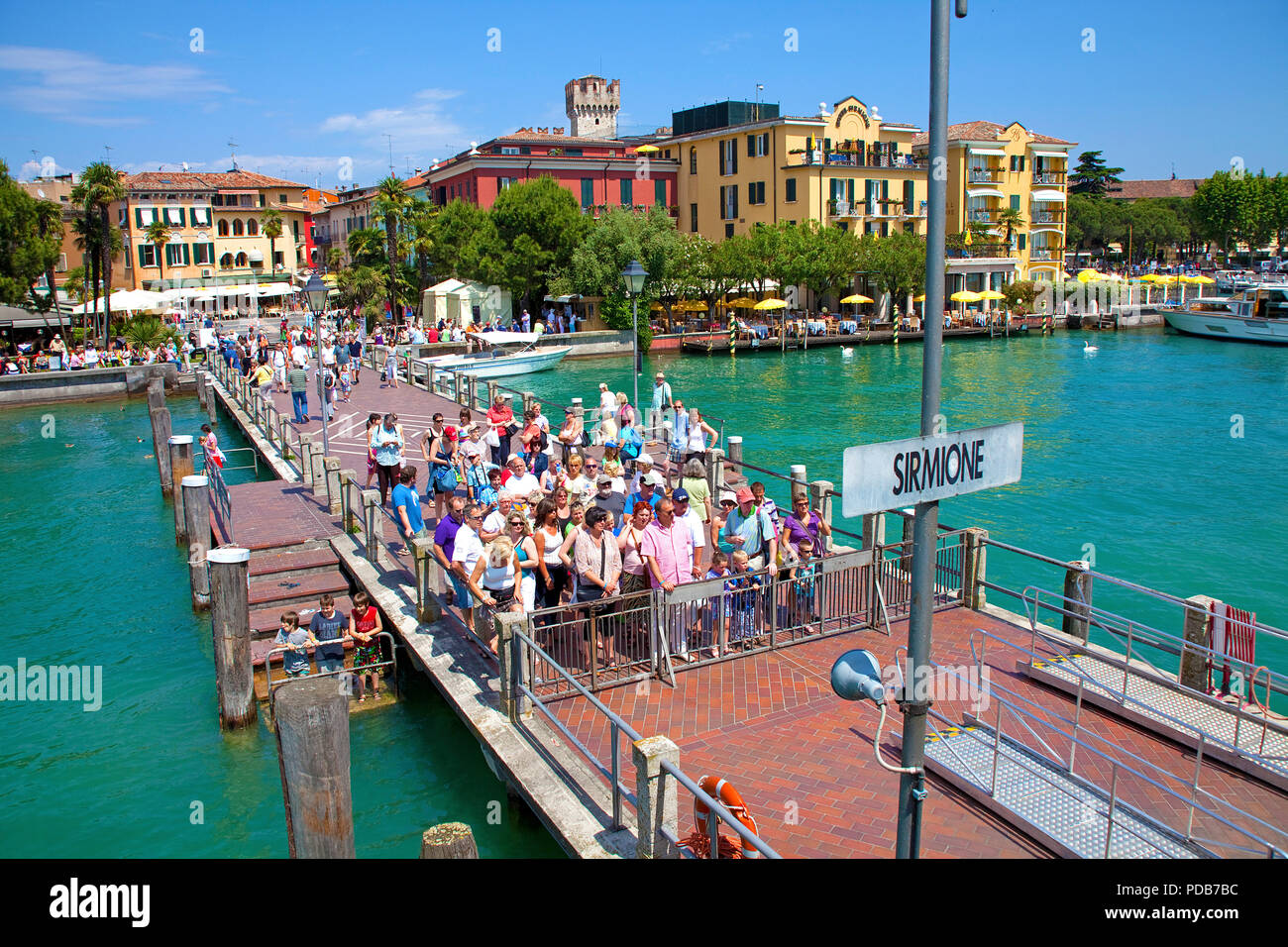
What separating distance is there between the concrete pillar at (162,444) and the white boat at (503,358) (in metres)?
19.6

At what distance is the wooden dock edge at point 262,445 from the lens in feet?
70.7

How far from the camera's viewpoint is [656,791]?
6699mm

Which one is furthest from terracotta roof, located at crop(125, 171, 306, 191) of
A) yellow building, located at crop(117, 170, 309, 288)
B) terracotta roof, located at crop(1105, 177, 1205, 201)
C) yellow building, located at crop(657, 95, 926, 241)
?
terracotta roof, located at crop(1105, 177, 1205, 201)

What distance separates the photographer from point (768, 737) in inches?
343

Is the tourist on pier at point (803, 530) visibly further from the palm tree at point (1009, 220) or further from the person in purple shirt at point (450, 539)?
the palm tree at point (1009, 220)

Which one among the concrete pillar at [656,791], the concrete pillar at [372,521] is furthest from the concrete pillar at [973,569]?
the concrete pillar at [372,521]

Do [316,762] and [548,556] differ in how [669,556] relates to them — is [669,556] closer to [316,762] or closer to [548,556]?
[548,556]

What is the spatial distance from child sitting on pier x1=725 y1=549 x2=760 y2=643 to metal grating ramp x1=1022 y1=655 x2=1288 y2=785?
2.84 meters

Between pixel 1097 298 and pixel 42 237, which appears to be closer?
pixel 42 237

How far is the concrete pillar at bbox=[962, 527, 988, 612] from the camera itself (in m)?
11.6

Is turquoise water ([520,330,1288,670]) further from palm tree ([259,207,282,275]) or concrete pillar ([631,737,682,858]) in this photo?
palm tree ([259,207,282,275])
